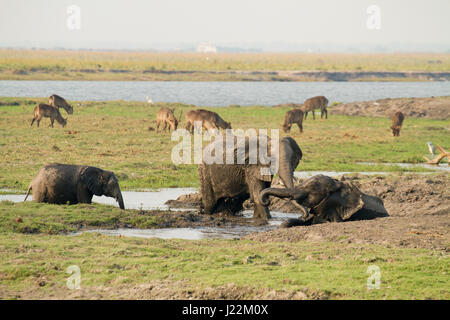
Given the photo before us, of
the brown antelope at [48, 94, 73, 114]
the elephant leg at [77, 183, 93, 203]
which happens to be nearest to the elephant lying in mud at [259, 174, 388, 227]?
the elephant leg at [77, 183, 93, 203]

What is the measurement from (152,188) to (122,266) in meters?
7.95

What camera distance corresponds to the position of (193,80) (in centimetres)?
8125

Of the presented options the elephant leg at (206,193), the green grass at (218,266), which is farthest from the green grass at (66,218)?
the elephant leg at (206,193)

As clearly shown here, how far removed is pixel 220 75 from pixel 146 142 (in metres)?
62.3

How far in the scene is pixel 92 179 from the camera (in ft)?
43.8

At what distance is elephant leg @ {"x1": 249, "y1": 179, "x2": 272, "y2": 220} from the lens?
41.6ft

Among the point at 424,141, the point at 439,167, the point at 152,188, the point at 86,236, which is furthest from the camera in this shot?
the point at 424,141

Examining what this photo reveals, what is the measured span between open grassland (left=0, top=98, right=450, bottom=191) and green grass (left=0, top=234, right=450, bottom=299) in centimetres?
652

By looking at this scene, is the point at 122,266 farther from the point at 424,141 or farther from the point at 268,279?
the point at 424,141

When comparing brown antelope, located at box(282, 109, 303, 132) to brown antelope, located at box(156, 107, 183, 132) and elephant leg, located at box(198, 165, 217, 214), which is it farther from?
elephant leg, located at box(198, 165, 217, 214)

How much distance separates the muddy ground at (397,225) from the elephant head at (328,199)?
0.49 metres

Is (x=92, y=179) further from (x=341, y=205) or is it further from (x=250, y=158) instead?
(x=341, y=205)
